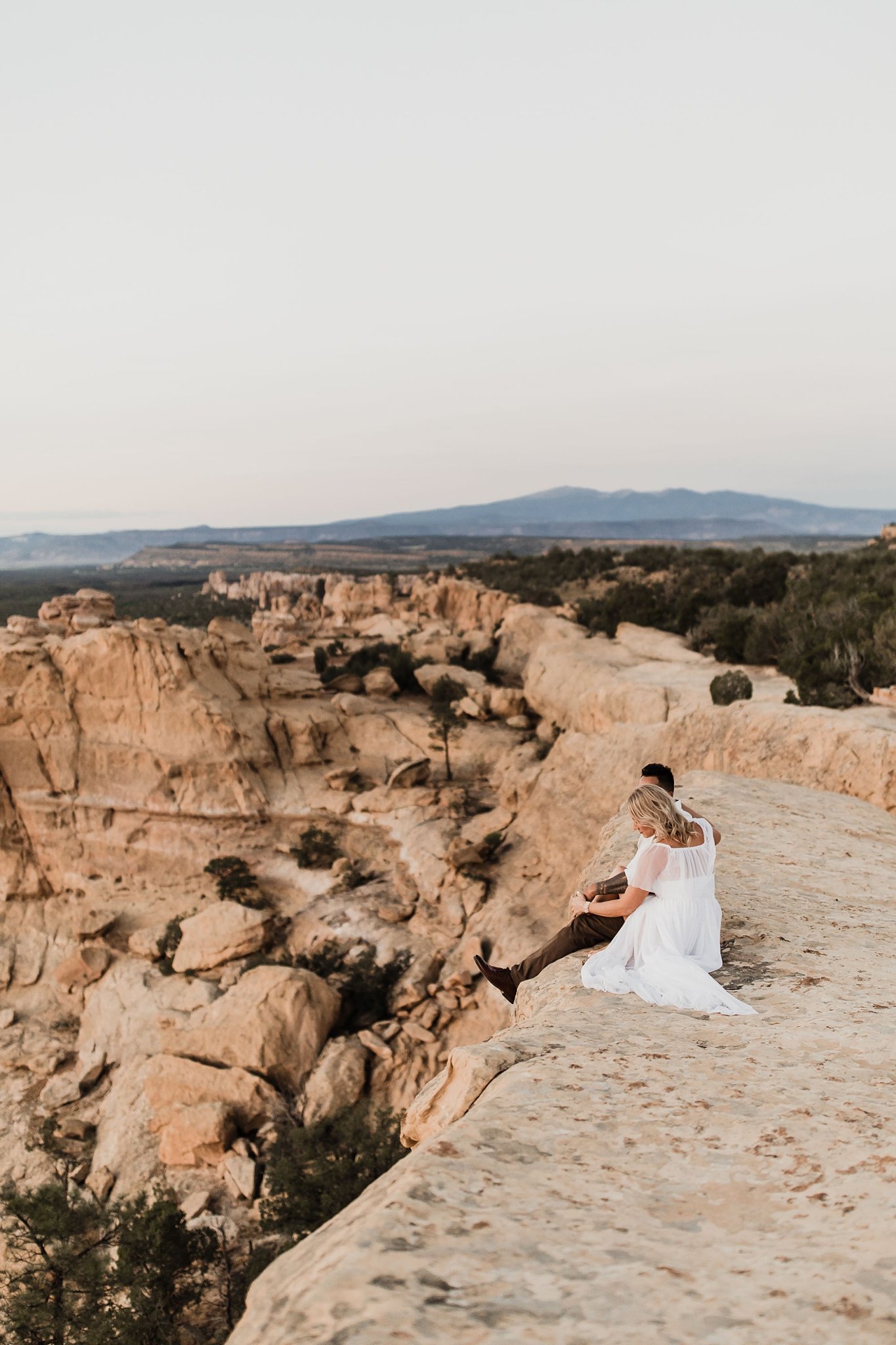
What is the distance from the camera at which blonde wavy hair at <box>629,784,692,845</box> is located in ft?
18.3

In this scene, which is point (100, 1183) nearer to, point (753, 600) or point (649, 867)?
point (649, 867)

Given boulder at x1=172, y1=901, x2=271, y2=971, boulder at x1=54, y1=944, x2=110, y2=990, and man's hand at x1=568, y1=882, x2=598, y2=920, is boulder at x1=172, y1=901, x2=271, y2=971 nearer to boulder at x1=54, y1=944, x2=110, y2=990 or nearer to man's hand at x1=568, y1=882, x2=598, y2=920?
boulder at x1=54, y1=944, x2=110, y2=990

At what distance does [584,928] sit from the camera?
6250mm

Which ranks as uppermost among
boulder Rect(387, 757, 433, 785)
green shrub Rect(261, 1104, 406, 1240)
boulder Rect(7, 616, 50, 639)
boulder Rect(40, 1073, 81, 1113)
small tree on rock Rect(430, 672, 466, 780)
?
boulder Rect(7, 616, 50, 639)

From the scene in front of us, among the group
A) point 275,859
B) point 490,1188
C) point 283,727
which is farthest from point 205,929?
point 490,1188

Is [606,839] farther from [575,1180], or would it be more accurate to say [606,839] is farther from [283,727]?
[283,727]

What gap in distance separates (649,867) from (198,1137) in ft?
41.5

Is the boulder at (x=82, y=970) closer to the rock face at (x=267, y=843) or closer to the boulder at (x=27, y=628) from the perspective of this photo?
the rock face at (x=267, y=843)

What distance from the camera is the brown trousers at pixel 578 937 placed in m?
6.12

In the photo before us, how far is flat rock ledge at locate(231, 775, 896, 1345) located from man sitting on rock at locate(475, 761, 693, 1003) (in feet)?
2.81

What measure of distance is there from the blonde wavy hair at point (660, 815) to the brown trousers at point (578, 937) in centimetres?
70

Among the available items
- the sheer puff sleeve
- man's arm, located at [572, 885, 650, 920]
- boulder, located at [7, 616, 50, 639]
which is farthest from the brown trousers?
boulder, located at [7, 616, 50, 639]

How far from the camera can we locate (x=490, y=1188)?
10.3 feet

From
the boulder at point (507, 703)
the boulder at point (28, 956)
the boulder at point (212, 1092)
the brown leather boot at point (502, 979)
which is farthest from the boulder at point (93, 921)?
the brown leather boot at point (502, 979)
